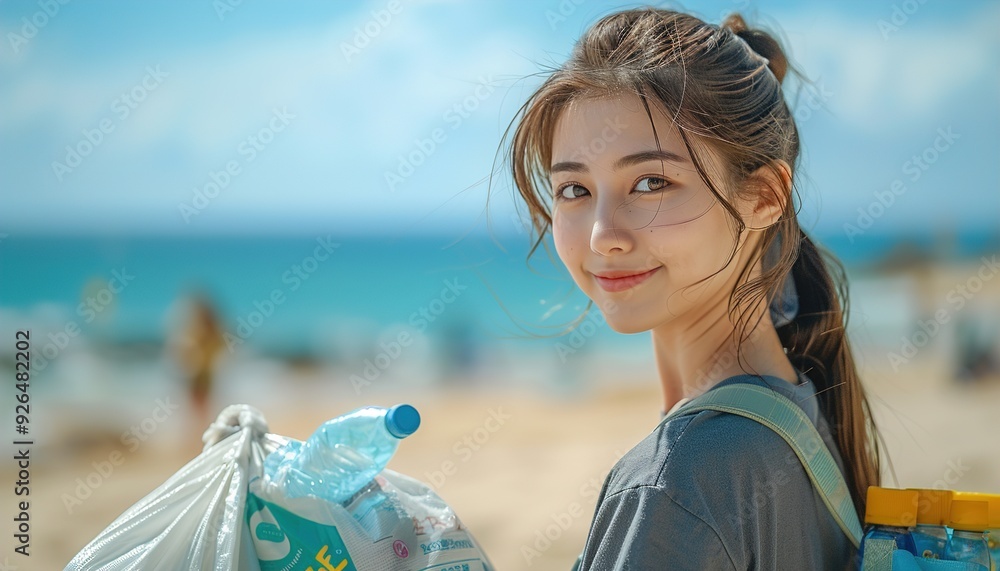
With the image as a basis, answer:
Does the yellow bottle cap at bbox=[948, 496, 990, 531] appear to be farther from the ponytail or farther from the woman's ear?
the woman's ear

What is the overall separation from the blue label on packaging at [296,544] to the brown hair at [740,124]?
2.66 feet

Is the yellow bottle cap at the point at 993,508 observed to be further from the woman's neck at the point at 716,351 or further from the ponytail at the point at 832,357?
the woman's neck at the point at 716,351

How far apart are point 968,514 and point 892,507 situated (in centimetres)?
12

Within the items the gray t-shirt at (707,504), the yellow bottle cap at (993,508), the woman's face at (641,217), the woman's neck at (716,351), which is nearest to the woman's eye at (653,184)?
the woman's face at (641,217)

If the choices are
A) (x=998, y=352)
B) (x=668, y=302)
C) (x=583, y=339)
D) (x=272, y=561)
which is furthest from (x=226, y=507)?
(x=583, y=339)

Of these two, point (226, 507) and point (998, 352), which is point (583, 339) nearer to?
point (998, 352)

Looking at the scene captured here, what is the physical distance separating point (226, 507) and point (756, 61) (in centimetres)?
129

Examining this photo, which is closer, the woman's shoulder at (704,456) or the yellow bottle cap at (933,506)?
the woman's shoulder at (704,456)

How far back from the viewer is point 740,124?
155 cm

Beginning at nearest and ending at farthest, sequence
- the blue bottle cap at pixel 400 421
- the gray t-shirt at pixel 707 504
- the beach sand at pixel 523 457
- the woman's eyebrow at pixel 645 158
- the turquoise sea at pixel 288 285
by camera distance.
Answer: the gray t-shirt at pixel 707 504
the woman's eyebrow at pixel 645 158
the blue bottle cap at pixel 400 421
the beach sand at pixel 523 457
the turquoise sea at pixel 288 285

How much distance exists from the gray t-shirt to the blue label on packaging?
0.48 m

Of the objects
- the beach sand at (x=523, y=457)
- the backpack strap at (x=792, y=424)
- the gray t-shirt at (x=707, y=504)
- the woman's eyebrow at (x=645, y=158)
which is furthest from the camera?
the beach sand at (x=523, y=457)

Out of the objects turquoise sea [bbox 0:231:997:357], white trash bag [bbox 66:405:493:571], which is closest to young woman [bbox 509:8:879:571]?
white trash bag [bbox 66:405:493:571]

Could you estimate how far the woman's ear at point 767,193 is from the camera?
158 cm
